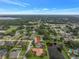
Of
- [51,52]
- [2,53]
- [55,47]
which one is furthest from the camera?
[55,47]

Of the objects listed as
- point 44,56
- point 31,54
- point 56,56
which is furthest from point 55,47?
point 31,54

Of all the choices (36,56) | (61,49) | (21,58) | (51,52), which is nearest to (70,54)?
(61,49)

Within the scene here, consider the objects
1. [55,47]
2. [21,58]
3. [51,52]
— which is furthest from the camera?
[55,47]

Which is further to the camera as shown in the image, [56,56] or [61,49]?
[61,49]

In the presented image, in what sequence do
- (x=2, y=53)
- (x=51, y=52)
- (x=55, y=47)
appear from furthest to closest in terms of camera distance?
1. (x=55, y=47)
2. (x=51, y=52)
3. (x=2, y=53)

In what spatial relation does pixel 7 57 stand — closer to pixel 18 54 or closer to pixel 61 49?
pixel 18 54

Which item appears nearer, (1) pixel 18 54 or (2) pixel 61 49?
(1) pixel 18 54

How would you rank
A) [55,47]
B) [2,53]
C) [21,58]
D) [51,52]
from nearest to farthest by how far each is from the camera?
[21,58]
[2,53]
[51,52]
[55,47]

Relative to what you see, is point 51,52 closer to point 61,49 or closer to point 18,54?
point 61,49

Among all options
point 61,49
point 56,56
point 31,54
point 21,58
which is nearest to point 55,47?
point 61,49
